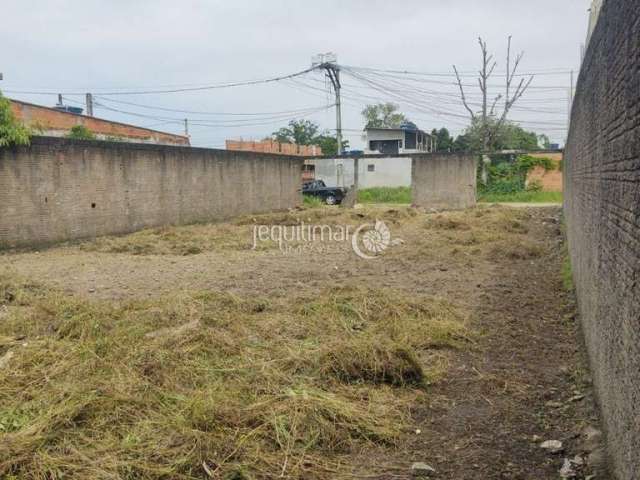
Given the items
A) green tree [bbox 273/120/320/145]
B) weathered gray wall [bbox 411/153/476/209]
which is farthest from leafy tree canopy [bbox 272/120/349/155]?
weathered gray wall [bbox 411/153/476/209]

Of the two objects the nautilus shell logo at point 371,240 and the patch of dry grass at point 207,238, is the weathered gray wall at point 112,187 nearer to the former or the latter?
the patch of dry grass at point 207,238

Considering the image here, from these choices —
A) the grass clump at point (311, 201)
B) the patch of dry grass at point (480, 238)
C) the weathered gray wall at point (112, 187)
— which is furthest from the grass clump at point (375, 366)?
the grass clump at point (311, 201)

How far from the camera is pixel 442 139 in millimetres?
46688

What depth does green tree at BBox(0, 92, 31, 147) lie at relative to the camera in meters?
10.3

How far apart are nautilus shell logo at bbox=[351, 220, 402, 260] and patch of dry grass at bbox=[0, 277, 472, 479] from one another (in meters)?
4.43

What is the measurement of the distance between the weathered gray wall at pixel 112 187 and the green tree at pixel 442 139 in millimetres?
28514

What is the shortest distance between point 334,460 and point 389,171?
3142 centimetres

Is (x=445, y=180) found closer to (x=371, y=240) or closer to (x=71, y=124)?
(x=371, y=240)

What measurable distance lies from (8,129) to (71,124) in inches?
485

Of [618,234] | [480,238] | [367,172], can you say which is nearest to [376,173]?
[367,172]

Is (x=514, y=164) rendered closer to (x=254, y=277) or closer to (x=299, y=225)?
(x=299, y=225)

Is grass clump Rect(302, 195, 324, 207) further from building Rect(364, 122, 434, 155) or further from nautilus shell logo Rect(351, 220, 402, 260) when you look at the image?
building Rect(364, 122, 434, 155)

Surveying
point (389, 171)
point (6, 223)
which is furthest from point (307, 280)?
point (389, 171)

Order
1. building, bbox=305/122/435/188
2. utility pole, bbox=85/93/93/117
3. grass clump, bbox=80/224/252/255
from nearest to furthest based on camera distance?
grass clump, bbox=80/224/252/255, utility pole, bbox=85/93/93/117, building, bbox=305/122/435/188
